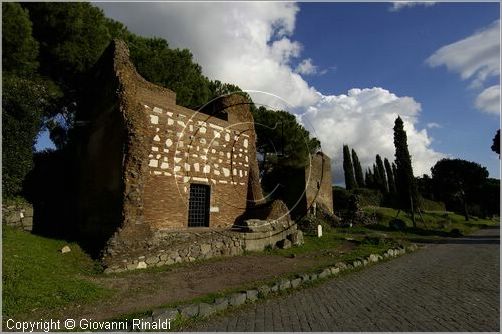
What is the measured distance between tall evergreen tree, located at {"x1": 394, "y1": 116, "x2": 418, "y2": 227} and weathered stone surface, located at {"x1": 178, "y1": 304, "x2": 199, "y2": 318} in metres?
31.8

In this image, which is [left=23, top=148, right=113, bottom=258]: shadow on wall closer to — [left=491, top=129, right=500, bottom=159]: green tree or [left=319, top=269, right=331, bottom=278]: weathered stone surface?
[left=319, top=269, right=331, bottom=278]: weathered stone surface

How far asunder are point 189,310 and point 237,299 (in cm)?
135

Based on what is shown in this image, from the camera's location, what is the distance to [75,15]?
17734 mm

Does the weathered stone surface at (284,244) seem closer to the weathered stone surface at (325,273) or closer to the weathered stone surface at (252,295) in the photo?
the weathered stone surface at (325,273)

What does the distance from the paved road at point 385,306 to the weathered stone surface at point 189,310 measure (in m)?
0.35

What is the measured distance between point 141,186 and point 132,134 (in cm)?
205

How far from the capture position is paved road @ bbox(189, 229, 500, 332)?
6125mm

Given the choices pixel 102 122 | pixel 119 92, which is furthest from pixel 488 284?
pixel 102 122

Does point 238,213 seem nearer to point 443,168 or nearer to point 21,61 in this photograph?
point 21,61

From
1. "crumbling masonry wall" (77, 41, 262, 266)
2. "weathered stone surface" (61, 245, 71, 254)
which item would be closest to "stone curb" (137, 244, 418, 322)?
"crumbling masonry wall" (77, 41, 262, 266)

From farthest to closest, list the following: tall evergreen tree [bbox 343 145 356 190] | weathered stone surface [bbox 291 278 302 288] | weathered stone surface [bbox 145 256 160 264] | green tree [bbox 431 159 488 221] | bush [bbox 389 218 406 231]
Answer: green tree [bbox 431 159 488 221]
tall evergreen tree [bbox 343 145 356 190]
bush [bbox 389 218 406 231]
weathered stone surface [bbox 145 256 160 264]
weathered stone surface [bbox 291 278 302 288]

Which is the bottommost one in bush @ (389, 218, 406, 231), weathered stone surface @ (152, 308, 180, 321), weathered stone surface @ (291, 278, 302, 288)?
bush @ (389, 218, 406, 231)

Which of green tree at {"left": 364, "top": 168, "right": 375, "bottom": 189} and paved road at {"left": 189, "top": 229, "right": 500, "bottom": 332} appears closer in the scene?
paved road at {"left": 189, "top": 229, "right": 500, "bottom": 332}

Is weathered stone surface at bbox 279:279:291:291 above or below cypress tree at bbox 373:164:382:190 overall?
below
